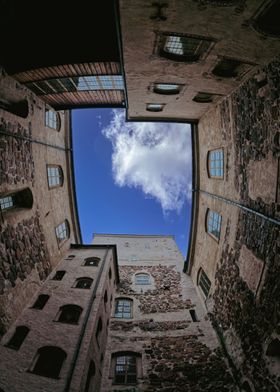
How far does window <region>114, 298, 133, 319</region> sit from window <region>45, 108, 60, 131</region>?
10400 mm

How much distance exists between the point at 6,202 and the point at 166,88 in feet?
27.3

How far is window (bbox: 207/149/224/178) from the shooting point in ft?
38.2

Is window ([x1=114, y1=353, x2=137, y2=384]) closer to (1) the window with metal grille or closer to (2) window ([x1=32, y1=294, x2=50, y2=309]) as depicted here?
(2) window ([x1=32, y1=294, x2=50, y2=309])

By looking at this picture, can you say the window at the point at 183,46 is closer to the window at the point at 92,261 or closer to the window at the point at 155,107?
the window at the point at 155,107

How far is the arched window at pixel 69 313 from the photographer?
31.7 feet

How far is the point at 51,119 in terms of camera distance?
13.7m

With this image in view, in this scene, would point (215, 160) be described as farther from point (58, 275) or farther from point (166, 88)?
point (58, 275)

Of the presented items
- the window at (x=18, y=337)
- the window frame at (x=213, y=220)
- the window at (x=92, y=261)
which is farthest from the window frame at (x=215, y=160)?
the window at (x=18, y=337)

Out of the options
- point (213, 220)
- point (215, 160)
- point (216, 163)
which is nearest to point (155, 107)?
point (215, 160)

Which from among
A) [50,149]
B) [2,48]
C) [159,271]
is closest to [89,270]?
[159,271]

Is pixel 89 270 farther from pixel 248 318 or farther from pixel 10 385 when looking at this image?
pixel 248 318

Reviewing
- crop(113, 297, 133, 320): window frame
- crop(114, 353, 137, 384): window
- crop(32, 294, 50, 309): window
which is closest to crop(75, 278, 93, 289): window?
crop(32, 294, 50, 309): window

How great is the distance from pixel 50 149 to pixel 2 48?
206 inches

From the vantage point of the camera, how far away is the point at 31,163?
11031 millimetres
